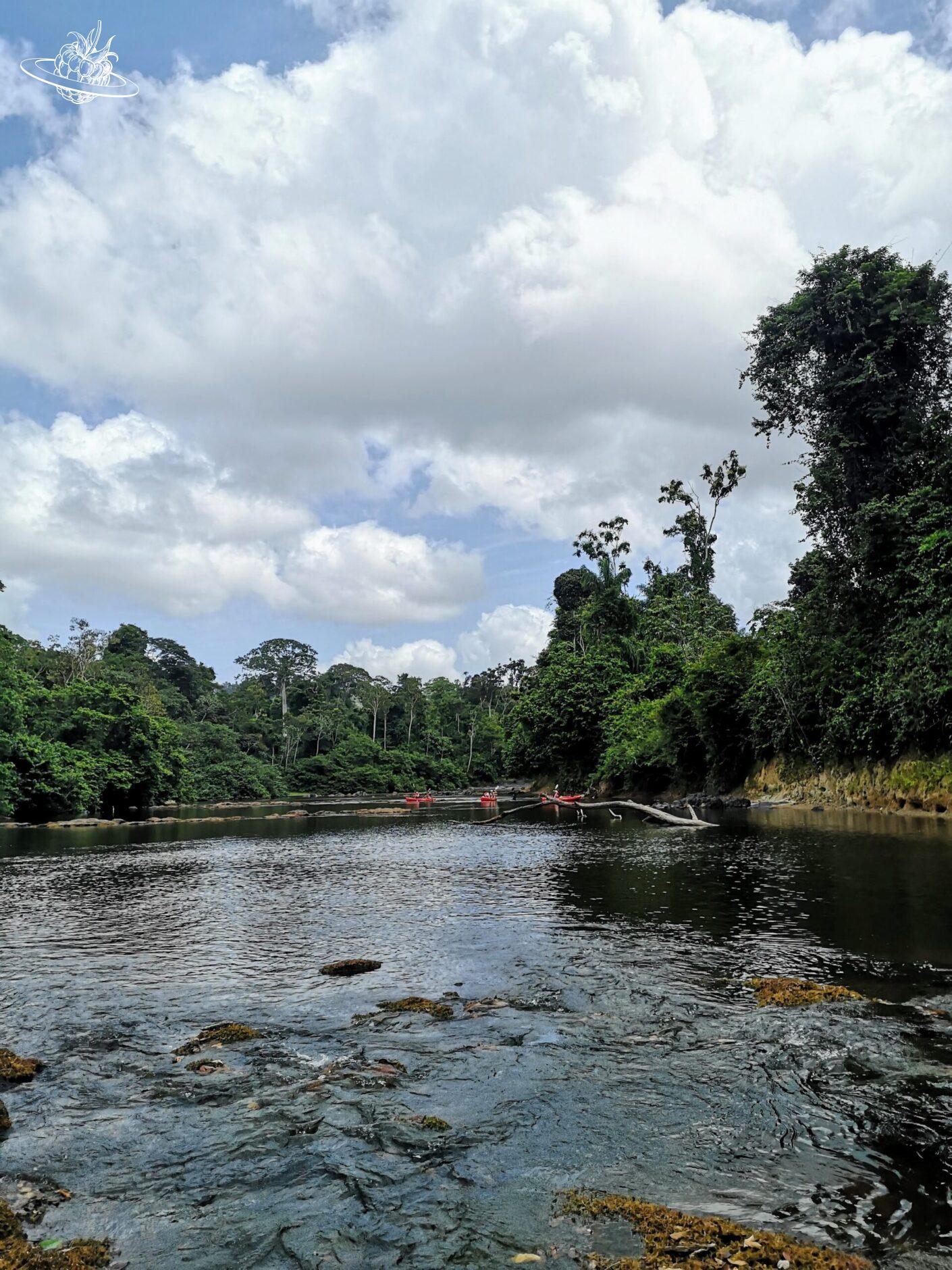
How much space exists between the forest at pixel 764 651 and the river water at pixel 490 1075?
18.1 meters

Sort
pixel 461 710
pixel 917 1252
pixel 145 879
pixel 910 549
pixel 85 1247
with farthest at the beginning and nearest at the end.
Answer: pixel 461 710 → pixel 910 549 → pixel 145 879 → pixel 85 1247 → pixel 917 1252

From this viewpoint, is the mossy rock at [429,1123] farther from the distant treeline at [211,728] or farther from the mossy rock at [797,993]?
the distant treeline at [211,728]

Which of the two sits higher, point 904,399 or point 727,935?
point 904,399

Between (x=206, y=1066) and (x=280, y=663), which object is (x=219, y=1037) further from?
(x=280, y=663)

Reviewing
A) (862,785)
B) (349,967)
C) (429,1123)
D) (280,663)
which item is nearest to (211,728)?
(280,663)

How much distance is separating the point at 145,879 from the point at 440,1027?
52.6 ft

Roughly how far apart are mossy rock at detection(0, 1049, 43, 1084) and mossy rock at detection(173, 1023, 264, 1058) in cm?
124

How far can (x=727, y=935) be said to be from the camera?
1184cm

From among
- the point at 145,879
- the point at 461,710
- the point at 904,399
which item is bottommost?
the point at 145,879

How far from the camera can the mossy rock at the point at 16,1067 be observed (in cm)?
706

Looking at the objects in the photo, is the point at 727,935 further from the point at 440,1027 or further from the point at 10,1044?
the point at 10,1044

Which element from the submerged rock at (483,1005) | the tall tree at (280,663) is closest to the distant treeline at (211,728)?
the tall tree at (280,663)

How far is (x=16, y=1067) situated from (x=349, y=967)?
4.48 meters

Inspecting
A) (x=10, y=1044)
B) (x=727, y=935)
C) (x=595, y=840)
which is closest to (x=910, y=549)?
(x=595, y=840)
